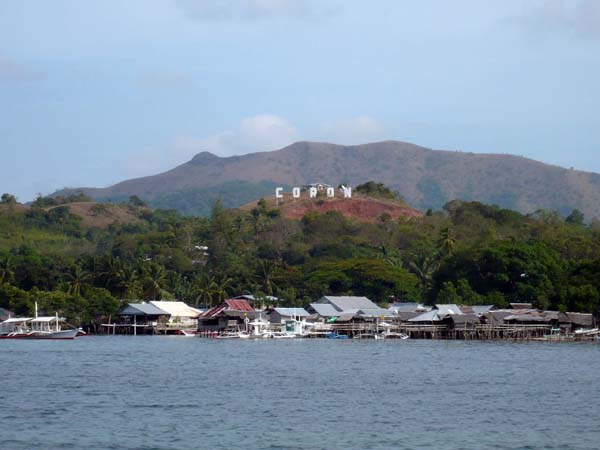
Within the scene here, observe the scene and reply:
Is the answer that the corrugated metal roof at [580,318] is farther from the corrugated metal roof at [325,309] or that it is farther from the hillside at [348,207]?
the hillside at [348,207]

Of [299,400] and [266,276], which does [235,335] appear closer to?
[266,276]

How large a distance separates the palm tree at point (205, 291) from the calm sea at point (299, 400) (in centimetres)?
4170

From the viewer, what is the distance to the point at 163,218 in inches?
7805

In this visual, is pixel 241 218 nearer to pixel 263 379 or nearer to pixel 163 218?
pixel 163 218

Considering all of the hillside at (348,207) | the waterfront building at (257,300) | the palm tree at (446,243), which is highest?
the hillside at (348,207)

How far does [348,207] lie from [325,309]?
7832cm

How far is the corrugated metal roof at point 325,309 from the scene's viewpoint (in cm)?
9919

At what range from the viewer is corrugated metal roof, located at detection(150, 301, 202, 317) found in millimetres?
101694

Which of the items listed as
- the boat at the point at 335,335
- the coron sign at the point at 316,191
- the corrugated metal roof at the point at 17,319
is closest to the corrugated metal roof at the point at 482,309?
the boat at the point at 335,335

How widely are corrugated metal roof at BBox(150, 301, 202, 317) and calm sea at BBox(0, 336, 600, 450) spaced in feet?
104

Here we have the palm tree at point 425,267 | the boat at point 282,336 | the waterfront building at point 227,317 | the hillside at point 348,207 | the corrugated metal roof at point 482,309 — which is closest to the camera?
the corrugated metal roof at point 482,309

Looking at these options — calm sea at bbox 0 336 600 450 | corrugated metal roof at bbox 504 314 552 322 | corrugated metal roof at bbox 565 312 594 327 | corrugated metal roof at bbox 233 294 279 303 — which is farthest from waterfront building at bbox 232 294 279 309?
calm sea at bbox 0 336 600 450

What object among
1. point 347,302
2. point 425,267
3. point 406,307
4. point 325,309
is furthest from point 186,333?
point 425,267

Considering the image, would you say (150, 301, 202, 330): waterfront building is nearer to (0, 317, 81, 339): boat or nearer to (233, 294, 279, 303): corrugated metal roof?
(233, 294, 279, 303): corrugated metal roof
